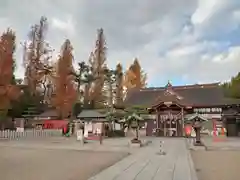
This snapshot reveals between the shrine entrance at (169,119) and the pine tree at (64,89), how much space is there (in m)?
11.4

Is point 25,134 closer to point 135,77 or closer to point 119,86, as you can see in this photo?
point 119,86

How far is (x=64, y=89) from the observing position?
34.0 meters

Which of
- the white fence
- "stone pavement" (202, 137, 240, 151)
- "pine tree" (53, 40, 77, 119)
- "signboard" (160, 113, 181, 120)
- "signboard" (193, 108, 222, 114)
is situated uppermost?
"pine tree" (53, 40, 77, 119)

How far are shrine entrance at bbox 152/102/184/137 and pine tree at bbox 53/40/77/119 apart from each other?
11385 mm

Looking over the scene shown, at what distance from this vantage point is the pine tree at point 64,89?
111 ft

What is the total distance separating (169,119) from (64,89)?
45.1 feet

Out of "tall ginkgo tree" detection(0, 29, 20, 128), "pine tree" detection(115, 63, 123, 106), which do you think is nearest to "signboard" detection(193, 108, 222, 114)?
"pine tree" detection(115, 63, 123, 106)

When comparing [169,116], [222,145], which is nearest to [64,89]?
[169,116]

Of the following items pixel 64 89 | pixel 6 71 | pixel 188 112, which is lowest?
pixel 188 112

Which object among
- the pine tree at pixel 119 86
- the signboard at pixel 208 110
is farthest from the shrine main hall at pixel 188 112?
the pine tree at pixel 119 86

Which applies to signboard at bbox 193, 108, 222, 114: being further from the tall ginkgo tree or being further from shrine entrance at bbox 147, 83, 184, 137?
the tall ginkgo tree

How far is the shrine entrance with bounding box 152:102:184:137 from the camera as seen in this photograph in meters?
28.6

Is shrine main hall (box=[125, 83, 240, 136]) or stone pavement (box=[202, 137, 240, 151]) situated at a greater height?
shrine main hall (box=[125, 83, 240, 136])

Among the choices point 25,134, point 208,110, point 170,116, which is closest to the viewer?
point 25,134
